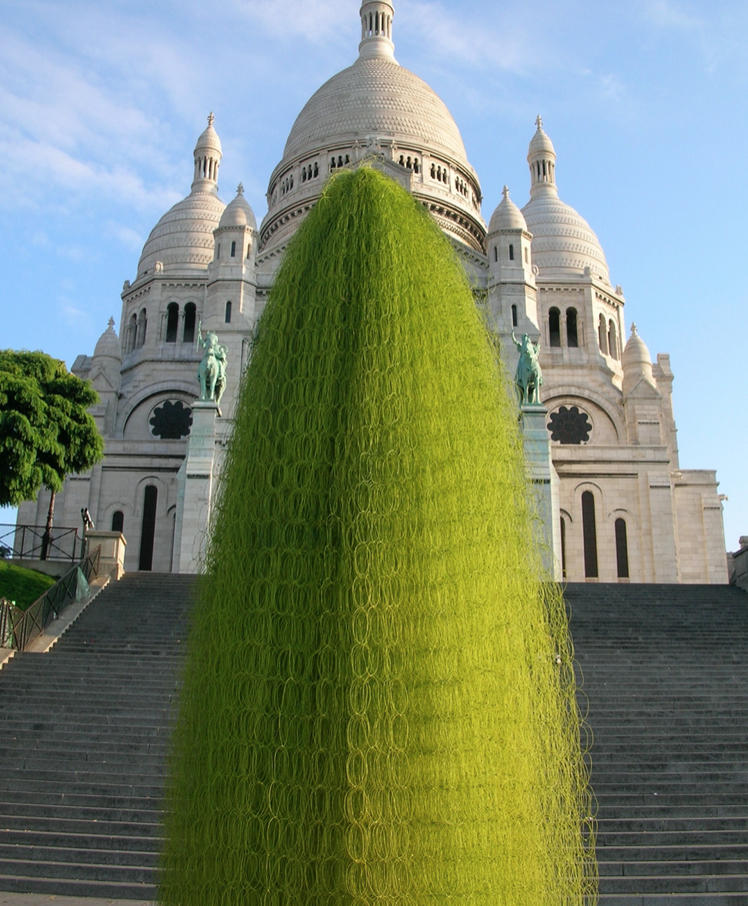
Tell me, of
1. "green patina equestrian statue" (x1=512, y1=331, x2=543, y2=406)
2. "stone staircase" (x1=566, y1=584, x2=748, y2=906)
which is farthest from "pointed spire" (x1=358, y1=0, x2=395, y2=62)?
"stone staircase" (x1=566, y1=584, x2=748, y2=906)

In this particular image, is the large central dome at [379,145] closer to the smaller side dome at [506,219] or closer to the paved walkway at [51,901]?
the smaller side dome at [506,219]

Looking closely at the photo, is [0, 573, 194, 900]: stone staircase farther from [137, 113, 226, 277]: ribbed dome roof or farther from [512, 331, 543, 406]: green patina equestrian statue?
[137, 113, 226, 277]: ribbed dome roof

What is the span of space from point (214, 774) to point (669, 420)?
45.6 meters

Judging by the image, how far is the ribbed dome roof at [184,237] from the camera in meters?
49.0

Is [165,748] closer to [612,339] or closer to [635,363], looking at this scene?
[635,363]

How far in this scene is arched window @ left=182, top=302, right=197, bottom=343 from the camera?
1818 inches

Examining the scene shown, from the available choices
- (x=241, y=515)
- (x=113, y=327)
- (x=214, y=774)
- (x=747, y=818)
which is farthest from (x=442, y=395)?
(x=113, y=327)

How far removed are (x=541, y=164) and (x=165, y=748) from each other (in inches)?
1842

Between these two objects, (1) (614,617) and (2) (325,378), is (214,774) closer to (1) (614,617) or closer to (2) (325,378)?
(2) (325,378)

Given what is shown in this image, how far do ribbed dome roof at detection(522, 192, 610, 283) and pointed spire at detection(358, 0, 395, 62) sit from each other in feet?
56.5

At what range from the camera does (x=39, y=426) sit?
2370 cm

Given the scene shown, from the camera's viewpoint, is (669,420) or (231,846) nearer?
(231,846)

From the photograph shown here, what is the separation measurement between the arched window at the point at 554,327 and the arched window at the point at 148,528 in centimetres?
1920

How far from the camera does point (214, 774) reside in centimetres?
506
